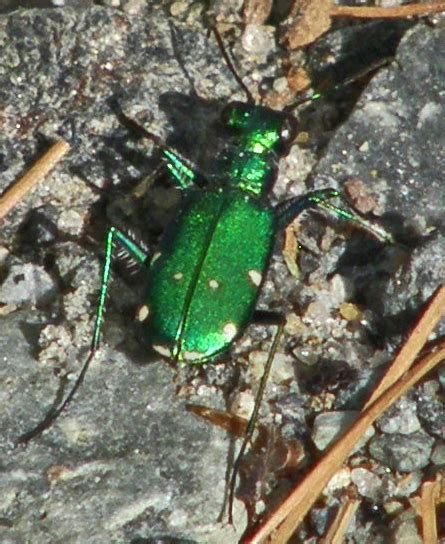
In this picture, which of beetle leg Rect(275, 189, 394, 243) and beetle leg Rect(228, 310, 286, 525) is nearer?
beetle leg Rect(228, 310, 286, 525)

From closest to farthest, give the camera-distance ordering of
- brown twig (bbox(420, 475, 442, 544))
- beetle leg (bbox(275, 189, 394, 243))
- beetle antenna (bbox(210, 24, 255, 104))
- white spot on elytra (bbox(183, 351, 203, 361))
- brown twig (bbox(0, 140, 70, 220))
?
brown twig (bbox(420, 475, 442, 544))
white spot on elytra (bbox(183, 351, 203, 361))
beetle leg (bbox(275, 189, 394, 243))
brown twig (bbox(0, 140, 70, 220))
beetle antenna (bbox(210, 24, 255, 104))

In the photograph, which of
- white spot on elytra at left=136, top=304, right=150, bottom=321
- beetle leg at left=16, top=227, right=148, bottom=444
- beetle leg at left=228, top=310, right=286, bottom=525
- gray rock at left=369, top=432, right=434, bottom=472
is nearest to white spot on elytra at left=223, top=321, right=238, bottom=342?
beetle leg at left=228, top=310, right=286, bottom=525

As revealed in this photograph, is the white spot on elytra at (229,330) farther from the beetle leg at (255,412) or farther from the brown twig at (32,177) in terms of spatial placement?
the brown twig at (32,177)

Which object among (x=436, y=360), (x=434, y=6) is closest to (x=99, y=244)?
(x=436, y=360)

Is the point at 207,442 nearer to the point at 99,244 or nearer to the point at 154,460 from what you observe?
the point at 154,460

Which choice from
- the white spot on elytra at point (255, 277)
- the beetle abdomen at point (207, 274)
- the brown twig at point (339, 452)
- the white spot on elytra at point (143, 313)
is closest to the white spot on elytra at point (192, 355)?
the beetle abdomen at point (207, 274)

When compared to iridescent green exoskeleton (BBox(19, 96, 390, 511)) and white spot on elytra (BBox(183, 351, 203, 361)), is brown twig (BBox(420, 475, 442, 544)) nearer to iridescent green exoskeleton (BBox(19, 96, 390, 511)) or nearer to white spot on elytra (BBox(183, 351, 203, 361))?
iridescent green exoskeleton (BBox(19, 96, 390, 511))
